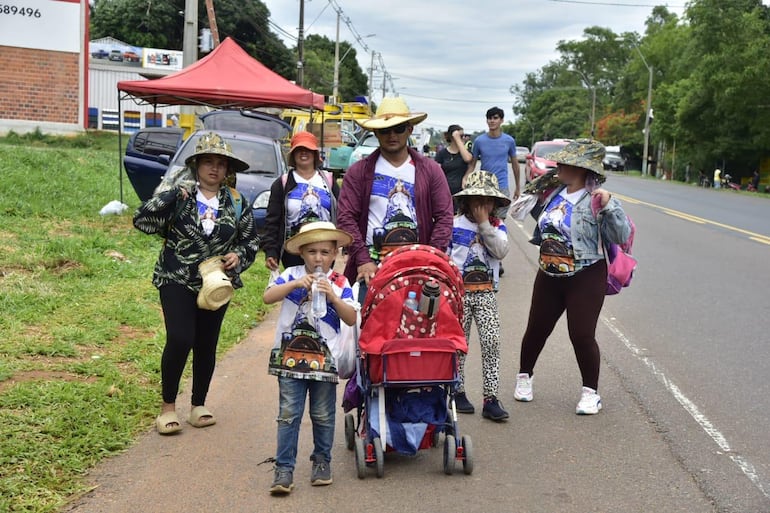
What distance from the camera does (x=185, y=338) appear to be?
5.39m

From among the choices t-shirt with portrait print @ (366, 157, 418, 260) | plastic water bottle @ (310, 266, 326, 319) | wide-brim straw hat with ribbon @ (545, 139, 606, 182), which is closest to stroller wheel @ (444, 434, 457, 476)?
plastic water bottle @ (310, 266, 326, 319)

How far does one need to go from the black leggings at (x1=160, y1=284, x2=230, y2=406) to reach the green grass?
387mm

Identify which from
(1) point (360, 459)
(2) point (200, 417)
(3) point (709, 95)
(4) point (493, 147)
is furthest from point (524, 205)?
(3) point (709, 95)

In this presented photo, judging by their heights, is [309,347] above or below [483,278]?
below

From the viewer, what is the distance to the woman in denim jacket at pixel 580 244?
588cm

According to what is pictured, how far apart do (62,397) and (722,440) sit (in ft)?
14.1

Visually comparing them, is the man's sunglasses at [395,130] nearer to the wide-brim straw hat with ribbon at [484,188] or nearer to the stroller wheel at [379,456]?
the wide-brim straw hat with ribbon at [484,188]

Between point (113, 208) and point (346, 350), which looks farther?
point (113, 208)

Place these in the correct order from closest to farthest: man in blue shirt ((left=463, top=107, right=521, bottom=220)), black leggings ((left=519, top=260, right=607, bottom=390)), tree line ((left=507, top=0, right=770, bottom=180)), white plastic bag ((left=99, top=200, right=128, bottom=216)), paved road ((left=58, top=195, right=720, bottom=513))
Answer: paved road ((left=58, top=195, right=720, bottom=513)) < black leggings ((left=519, top=260, right=607, bottom=390)) < man in blue shirt ((left=463, top=107, right=521, bottom=220)) < white plastic bag ((left=99, top=200, right=128, bottom=216)) < tree line ((left=507, top=0, right=770, bottom=180))

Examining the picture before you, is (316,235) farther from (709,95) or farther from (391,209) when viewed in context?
(709,95)

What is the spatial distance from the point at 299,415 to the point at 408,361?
25.6 inches

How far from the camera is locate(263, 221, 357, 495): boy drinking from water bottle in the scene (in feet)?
14.9

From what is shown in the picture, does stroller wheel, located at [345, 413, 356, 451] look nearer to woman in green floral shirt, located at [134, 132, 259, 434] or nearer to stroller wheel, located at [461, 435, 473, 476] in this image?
stroller wheel, located at [461, 435, 473, 476]

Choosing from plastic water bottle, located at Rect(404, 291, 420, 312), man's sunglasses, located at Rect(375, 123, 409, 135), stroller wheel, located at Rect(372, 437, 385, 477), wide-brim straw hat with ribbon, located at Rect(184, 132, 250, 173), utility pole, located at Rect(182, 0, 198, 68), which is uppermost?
utility pole, located at Rect(182, 0, 198, 68)
